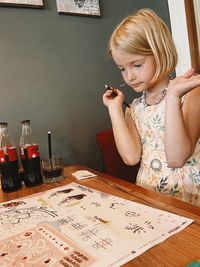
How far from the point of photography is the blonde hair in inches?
32.2

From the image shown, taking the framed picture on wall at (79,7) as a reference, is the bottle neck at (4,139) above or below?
below

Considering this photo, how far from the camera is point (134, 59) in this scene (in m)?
0.83

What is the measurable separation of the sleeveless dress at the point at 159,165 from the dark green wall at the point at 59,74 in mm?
370

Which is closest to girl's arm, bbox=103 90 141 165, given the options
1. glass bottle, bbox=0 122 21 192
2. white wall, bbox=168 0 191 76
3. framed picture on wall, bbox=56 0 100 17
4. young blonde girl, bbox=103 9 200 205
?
young blonde girl, bbox=103 9 200 205

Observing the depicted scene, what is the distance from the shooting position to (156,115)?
36.0 inches

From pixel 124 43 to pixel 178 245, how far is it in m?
0.63

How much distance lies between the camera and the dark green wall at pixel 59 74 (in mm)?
1121

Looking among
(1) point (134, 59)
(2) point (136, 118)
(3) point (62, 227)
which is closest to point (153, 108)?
(2) point (136, 118)

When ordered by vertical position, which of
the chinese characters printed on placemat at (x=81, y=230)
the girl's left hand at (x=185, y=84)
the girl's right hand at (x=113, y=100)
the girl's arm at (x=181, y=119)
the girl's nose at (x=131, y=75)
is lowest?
the chinese characters printed on placemat at (x=81, y=230)

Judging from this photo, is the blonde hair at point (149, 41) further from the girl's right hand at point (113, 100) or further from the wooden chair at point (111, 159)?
the wooden chair at point (111, 159)

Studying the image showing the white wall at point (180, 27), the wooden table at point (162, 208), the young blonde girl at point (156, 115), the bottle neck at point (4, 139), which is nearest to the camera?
the wooden table at point (162, 208)

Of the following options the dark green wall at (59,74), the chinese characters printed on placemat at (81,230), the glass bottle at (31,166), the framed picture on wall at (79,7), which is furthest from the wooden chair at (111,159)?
the framed picture on wall at (79,7)

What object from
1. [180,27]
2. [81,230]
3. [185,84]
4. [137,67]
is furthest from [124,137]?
[180,27]

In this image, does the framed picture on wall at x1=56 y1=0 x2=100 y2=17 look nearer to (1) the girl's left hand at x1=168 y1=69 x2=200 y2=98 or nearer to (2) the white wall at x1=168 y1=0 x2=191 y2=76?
(2) the white wall at x1=168 y1=0 x2=191 y2=76
